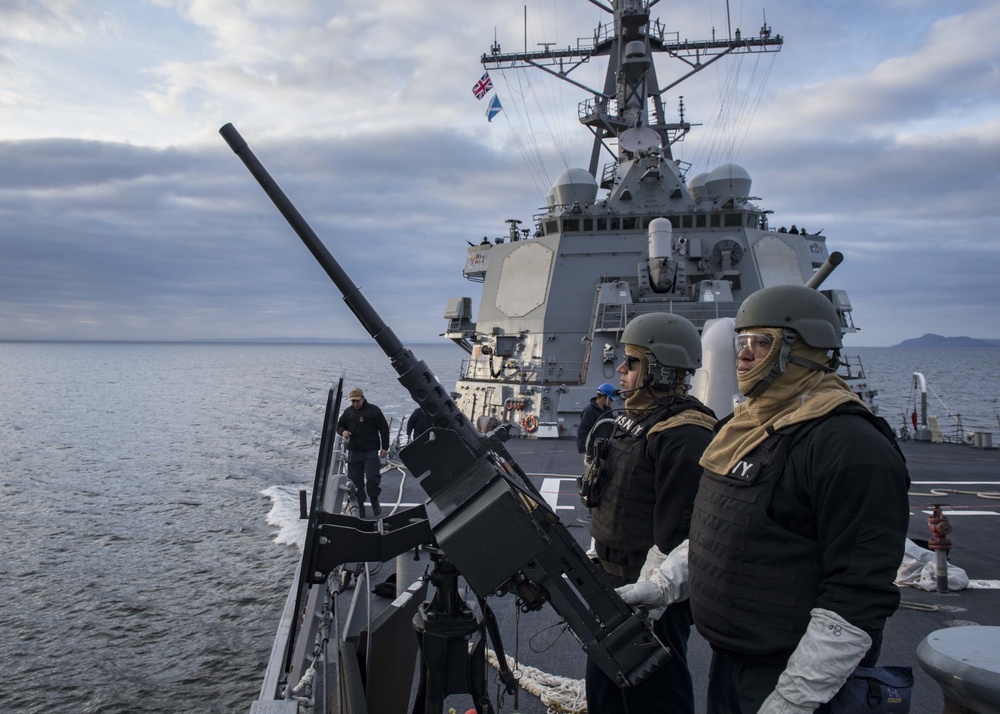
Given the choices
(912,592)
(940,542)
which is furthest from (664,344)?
(912,592)

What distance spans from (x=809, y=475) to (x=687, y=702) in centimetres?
149

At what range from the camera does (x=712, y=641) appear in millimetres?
2123

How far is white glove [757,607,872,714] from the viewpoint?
1.71 m

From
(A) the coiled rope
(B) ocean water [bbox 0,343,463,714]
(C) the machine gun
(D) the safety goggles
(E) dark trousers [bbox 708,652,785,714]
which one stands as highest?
(D) the safety goggles

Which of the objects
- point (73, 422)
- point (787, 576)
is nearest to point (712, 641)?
point (787, 576)

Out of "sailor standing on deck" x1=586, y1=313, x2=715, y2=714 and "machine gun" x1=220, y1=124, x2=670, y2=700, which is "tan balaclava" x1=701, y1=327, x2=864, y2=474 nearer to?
"machine gun" x1=220, y1=124, x2=670, y2=700

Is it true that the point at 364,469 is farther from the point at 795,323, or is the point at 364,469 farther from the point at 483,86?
the point at 483,86

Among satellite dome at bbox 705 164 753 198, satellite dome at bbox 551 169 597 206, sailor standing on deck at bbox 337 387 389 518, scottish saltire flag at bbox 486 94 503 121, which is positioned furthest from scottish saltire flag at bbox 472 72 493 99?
sailor standing on deck at bbox 337 387 389 518

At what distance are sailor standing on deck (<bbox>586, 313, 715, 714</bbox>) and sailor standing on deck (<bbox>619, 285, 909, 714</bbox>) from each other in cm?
54

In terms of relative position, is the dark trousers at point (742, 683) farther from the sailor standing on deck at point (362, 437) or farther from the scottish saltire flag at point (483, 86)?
the scottish saltire flag at point (483, 86)

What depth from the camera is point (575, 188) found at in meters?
17.2

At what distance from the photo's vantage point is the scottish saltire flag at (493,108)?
62.6 ft

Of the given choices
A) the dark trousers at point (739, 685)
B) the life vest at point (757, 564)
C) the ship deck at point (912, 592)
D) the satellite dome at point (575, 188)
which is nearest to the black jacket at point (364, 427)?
the ship deck at point (912, 592)

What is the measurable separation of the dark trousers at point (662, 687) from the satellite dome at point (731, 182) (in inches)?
606
